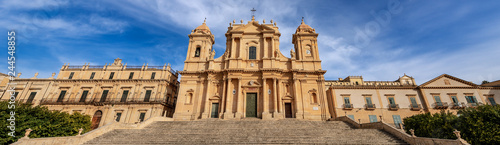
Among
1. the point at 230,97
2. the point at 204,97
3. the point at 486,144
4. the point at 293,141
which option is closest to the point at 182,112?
the point at 204,97

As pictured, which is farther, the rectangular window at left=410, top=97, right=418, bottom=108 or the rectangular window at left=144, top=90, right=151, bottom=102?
the rectangular window at left=144, top=90, right=151, bottom=102

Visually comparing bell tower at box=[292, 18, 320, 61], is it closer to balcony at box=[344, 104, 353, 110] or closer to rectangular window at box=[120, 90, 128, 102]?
balcony at box=[344, 104, 353, 110]

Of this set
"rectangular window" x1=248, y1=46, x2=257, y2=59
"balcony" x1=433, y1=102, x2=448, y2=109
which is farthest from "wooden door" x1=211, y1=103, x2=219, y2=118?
"balcony" x1=433, y1=102, x2=448, y2=109

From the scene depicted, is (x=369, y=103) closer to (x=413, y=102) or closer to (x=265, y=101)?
(x=413, y=102)

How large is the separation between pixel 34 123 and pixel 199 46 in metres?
16.1

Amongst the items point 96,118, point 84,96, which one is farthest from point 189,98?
point 84,96

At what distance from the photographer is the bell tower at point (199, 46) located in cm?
2391

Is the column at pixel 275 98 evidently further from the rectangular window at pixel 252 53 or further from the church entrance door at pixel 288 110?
the rectangular window at pixel 252 53

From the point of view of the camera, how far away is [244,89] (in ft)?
71.2

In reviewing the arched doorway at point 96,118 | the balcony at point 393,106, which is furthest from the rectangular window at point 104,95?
the balcony at point 393,106

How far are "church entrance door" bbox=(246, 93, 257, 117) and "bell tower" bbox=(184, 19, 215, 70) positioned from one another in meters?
6.89

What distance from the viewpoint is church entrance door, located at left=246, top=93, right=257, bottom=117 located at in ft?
68.7

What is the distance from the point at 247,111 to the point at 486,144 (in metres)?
16.4

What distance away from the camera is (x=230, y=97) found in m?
21.0
